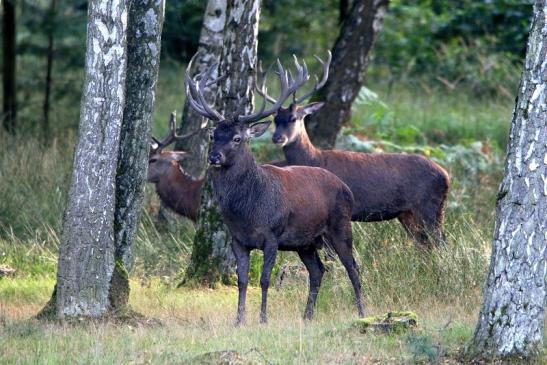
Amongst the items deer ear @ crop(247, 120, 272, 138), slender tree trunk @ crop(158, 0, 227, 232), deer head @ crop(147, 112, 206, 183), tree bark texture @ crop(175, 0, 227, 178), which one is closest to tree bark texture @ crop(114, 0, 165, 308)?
deer ear @ crop(247, 120, 272, 138)

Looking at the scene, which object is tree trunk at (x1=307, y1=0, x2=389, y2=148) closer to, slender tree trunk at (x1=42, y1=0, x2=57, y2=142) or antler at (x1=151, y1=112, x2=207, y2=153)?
antler at (x1=151, y1=112, x2=207, y2=153)

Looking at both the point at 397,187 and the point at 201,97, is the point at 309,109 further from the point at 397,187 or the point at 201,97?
the point at 201,97

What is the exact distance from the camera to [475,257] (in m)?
11.0

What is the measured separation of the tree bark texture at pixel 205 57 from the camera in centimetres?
→ 1508

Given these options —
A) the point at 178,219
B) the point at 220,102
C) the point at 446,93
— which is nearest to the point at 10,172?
the point at 178,219

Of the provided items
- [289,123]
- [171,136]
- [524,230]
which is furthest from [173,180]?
[524,230]

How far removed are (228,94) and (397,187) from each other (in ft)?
8.53

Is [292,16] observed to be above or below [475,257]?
above

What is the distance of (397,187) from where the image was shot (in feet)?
44.0

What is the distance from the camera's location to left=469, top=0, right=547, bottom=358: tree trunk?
774 cm

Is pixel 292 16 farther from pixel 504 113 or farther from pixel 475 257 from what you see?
pixel 475 257

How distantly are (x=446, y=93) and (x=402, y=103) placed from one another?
169 centimetres

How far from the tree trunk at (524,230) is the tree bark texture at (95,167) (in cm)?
334

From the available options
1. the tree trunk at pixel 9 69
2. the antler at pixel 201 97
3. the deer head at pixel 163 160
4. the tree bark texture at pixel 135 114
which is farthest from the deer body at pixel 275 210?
the tree trunk at pixel 9 69
